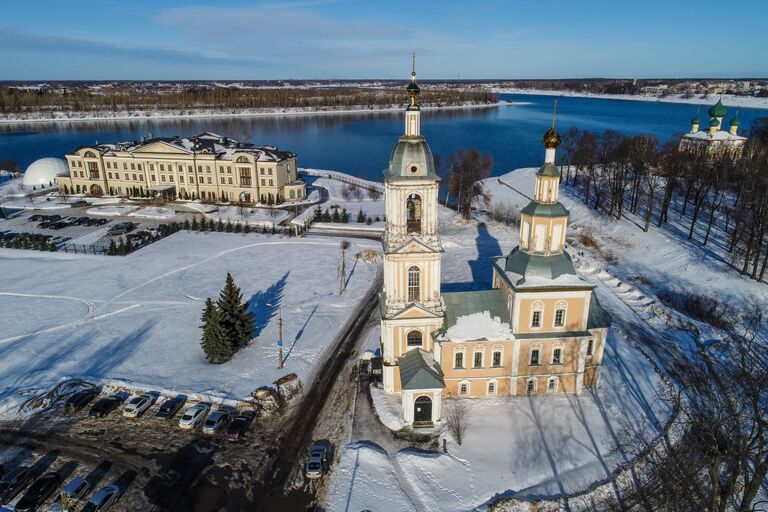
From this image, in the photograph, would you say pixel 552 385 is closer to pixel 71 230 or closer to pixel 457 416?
pixel 457 416

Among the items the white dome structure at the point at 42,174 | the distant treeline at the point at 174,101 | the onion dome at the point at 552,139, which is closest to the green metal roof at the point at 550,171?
the onion dome at the point at 552,139

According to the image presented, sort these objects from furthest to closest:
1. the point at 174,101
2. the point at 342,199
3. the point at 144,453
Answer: the point at 174,101
the point at 342,199
the point at 144,453

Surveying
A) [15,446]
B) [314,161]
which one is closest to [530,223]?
[15,446]

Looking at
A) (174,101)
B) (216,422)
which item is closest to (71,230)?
(216,422)

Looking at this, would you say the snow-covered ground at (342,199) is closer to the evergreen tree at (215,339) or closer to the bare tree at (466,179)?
the bare tree at (466,179)

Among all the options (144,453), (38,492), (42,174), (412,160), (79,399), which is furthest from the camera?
(42,174)

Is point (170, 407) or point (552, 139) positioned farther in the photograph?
point (170, 407)

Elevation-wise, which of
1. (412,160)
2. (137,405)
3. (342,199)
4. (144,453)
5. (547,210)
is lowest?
(144,453)

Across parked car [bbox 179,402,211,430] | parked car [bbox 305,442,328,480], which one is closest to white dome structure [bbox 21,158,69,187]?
parked car [bbox 179,402,211,430]

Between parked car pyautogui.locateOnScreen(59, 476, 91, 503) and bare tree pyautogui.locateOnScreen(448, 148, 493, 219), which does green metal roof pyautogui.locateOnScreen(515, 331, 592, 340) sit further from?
bare tree pyautogui.locateOnScreen(448, 148, 493, 219)
